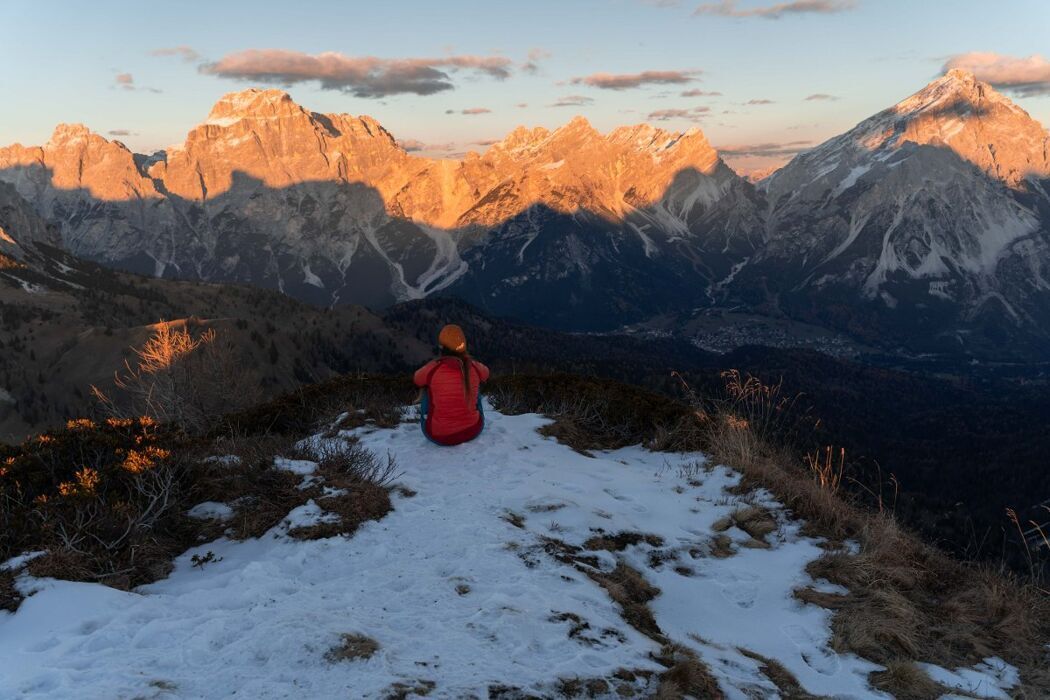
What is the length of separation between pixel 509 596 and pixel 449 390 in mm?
6266

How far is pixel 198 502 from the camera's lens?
999 centimetres

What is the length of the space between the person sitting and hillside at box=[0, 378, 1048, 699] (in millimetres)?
530

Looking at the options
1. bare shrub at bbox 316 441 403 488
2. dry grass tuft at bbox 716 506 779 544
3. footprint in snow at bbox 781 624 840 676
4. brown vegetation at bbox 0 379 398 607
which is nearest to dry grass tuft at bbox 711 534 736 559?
dry grass tuft at bbox 716 506 779 544

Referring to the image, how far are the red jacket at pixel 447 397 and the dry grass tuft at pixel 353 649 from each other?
277 inches

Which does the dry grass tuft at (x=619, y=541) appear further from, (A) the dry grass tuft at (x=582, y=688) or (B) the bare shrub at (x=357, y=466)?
(B) the bare shrub at (x=357, y=466)

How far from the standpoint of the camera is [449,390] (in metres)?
13.0

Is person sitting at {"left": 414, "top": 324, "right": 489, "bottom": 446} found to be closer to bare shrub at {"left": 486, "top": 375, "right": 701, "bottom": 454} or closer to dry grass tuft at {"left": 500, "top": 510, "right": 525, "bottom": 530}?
bare shrub at {"left": 486, "top": 375, "right": 701, "bottom": 454}

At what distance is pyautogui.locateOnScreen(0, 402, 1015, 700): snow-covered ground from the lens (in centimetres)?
557

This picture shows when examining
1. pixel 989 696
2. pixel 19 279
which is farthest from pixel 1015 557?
pixel 19 279

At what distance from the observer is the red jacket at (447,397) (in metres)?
13.0

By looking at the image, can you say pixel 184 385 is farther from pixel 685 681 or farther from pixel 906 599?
pixel 906 599

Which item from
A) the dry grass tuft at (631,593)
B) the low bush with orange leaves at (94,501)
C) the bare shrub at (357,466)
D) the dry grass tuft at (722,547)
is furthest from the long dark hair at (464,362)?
the dry grass tuft at (722,547)

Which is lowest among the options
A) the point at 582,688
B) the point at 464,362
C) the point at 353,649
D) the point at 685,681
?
the point at 685,681

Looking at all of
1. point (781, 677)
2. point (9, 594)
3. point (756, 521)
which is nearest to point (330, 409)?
point (9, 594)
